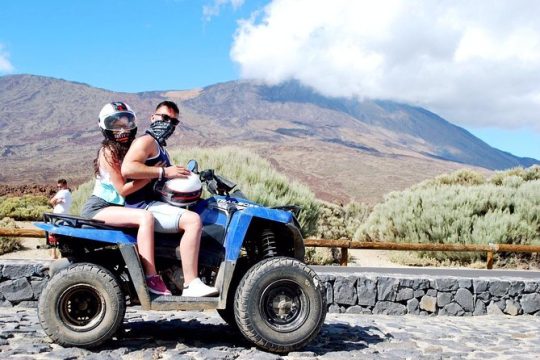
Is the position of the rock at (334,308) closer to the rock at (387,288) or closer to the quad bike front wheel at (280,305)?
the rock at (387,288)

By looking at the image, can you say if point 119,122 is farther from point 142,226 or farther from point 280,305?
point 280,305

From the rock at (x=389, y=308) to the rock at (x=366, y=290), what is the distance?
10 cm

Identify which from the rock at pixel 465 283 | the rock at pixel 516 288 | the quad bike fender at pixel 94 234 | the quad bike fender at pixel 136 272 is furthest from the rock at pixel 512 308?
the quad bike fender at pixel 94 234

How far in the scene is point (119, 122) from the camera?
20.6 feet

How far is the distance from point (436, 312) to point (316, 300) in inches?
166

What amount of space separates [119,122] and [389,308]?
5.19 m

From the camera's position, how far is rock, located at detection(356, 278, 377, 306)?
976 cm

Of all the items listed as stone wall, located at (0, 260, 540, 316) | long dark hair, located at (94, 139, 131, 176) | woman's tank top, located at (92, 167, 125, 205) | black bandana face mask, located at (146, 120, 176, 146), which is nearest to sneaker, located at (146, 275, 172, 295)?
woman's tank top, located at (92, 167, 125, 205)

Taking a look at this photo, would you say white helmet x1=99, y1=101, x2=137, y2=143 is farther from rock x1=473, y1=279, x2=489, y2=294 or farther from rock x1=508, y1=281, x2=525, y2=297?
rock x1=508, y1=281, x2=525, y2=297

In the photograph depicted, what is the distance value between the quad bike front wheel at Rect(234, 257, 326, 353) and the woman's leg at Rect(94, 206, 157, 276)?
82 cm

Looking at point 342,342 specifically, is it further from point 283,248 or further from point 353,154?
point 353,154

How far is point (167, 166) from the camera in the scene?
6438mm

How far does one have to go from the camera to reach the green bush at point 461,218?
17078mm

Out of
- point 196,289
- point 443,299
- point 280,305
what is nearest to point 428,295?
point 443,299
